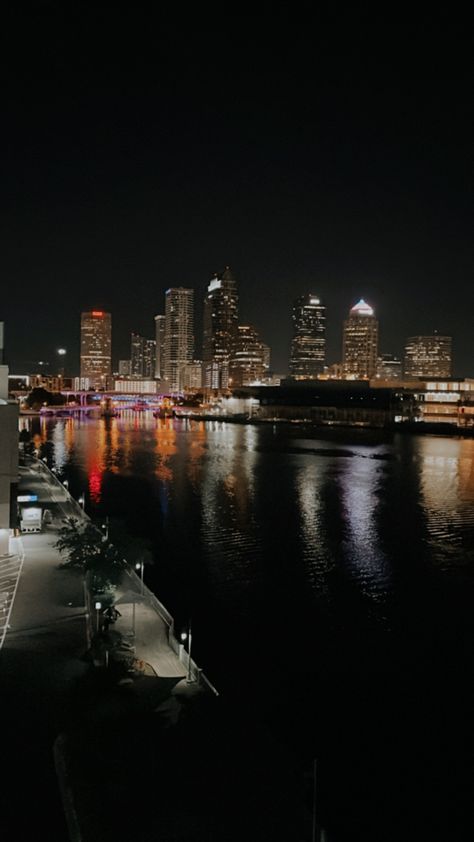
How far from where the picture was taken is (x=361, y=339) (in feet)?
316

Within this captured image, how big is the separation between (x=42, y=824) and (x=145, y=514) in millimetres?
11497

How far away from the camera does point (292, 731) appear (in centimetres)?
553

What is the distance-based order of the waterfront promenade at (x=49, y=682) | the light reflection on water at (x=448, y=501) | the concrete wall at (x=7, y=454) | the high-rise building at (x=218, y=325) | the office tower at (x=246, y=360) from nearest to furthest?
the waterfront promenade at (x=49, y=682)
the concrete wall at (x=7, y=454)
the light reflection on water at (x=448, y=501)
the office tower at (x=246, y=360)
the high-rise building at (x=218, y=325)

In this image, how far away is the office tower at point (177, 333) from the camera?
12319 cm

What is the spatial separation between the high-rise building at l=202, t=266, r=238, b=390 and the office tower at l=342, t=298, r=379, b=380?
19.3 m

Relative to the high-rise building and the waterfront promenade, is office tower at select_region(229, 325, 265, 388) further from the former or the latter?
the waterfront promenade

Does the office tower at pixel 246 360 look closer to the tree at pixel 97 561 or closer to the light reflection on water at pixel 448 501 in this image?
the light reflection on water at pixel 448 501

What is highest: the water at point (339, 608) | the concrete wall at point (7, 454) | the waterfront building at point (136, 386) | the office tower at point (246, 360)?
the office tower at point (246, 360)

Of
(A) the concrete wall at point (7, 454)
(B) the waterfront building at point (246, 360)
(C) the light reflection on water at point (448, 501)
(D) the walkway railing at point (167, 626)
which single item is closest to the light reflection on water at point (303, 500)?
(C) the light reflection on water at point (448, 501)

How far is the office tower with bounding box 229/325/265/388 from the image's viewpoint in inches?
3762

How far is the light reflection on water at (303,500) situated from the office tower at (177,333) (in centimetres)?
8994

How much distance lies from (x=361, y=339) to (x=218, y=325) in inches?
1007

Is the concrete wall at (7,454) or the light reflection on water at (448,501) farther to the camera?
the light reflection on water at (448,501)

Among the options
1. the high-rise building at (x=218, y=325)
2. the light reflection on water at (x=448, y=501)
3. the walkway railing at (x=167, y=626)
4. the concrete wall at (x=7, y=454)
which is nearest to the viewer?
the walkway railing at (x=167, y=626)
